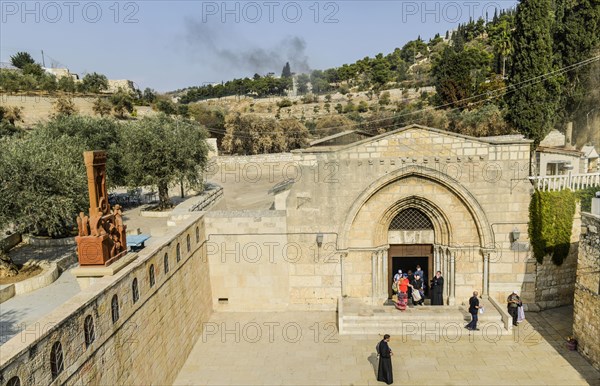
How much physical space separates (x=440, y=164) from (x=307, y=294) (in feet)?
20.9

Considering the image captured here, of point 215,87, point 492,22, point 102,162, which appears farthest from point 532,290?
point 215,87

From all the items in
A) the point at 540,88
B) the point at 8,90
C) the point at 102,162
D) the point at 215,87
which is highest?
the point at 215,87

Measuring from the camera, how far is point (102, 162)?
9266 millimetres

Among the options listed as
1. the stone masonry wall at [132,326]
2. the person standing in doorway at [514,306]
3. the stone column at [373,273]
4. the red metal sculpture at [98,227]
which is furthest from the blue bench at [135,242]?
the person standing in doorway at [514,306]

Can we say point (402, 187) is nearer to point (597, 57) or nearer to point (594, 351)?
point (594, 351)

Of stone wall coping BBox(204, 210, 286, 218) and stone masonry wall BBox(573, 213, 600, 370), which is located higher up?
stone wall coping BBox(204, 210, 286, 218)

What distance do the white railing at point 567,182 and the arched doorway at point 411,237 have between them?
3.82 meters

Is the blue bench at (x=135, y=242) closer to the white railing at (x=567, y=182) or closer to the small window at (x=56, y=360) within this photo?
the small window at (x=56, y=360)

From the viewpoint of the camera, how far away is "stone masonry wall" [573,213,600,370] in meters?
10.6

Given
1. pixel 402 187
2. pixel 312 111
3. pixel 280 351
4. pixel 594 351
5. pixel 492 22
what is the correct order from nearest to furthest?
pixel 594 351 < pixel 280 351 < pixel 402 187 < pixel 312 111 < pixel 492 22

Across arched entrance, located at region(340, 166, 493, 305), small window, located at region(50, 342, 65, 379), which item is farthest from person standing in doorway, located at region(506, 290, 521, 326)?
small window, located at region(50, 342, 65, 379)

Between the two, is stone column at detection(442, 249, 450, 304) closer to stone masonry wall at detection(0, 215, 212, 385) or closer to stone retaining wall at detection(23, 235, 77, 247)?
stone masonry wall at detection(0, 215, 212, 385)

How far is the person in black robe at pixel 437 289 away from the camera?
14266 millimetres

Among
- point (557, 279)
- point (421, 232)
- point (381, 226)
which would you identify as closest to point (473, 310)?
point (421, 232)
